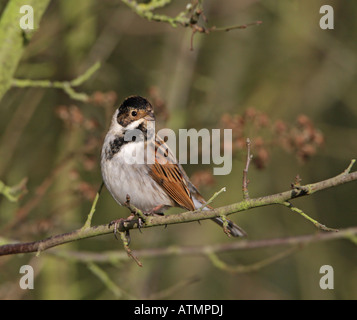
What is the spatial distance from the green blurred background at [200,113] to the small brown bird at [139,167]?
0.70 metres

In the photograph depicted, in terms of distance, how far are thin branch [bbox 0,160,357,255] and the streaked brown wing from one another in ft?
3.62

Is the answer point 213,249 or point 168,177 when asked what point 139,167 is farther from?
point 213,249

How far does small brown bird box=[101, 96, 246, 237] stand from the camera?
486 centimetres

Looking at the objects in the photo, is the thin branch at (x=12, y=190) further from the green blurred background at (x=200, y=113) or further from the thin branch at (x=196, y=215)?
the green blurred background at (x=200, y=113)

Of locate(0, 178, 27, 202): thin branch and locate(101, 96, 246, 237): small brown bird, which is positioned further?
locate(101, 96, 246, 237): small brown bird

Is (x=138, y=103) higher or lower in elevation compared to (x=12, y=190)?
higher

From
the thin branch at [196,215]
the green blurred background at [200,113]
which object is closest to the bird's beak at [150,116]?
the green blurred background at [200,113]

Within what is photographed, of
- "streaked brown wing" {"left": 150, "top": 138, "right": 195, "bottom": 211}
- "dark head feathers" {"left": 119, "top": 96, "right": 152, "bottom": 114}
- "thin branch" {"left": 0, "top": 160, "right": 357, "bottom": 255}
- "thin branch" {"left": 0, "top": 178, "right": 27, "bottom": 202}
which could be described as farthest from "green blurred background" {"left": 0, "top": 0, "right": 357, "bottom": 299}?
"thin branch" {"left": 0, "top": 160, "right": 357, "bottom": 255}

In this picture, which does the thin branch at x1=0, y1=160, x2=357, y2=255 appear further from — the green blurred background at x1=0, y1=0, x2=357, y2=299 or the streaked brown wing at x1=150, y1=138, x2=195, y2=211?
the green blurred background at x1=0, y1=0, x2=357, y2=299

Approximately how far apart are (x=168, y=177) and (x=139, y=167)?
0.97 feet

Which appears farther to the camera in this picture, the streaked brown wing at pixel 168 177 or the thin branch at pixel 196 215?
the streaked brown wing at pixel 168 177

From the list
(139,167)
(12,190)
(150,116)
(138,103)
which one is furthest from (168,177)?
(12,190)

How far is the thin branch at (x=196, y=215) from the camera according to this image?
3.01 m

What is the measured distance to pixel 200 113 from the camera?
6672mm
